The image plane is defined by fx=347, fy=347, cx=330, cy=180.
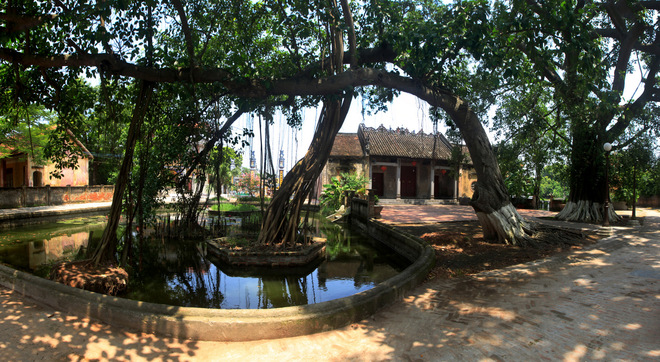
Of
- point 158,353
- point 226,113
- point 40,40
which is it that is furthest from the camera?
point 226,113

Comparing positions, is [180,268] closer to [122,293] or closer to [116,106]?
[122,293]

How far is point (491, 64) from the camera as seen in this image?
5.71 metres

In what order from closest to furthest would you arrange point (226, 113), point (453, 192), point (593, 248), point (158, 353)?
point (158, 353) < point (593, 248) < point (226, 113) < point (453, 192)

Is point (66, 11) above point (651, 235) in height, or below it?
above

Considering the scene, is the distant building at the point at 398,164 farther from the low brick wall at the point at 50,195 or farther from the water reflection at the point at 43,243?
the water reflection at the point at 43,243

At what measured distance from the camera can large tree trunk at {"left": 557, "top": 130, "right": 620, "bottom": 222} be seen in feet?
36.1

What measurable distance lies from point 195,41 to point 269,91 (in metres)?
2.87

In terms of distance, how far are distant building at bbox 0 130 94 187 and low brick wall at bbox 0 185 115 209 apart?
2250 mm

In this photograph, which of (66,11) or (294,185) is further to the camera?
(294,185)

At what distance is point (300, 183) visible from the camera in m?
7.27

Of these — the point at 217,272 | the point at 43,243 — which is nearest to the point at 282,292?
the point at 217,272

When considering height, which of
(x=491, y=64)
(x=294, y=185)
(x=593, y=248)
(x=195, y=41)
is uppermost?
(x=195, y=41)

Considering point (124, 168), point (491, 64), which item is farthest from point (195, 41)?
point (491, 64)

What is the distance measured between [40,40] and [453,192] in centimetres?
2427
